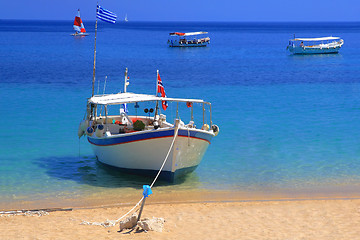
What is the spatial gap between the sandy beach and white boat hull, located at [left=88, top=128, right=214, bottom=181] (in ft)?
6.01

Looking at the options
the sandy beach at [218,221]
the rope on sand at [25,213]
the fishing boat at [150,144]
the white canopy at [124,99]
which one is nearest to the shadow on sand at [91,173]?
the fishing boat at [150,144]

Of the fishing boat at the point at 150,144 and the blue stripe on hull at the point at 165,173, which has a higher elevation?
the fishing boat at the point at 150,144

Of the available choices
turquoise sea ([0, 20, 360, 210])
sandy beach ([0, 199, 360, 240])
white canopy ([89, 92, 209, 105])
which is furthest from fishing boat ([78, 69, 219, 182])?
sandy beach ([0, 199, 360, 240])

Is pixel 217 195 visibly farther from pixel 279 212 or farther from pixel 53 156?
pixel 53 156

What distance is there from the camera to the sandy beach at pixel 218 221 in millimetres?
12883

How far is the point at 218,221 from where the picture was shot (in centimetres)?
1416

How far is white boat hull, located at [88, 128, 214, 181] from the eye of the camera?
16844 millimetres

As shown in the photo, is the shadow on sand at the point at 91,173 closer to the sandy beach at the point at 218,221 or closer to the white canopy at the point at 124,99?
the sandy beach at the point at 218,221

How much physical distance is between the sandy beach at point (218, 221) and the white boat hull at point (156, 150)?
183cm

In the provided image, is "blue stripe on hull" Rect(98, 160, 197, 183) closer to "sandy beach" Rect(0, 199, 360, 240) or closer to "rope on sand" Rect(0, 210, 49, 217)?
"sandy beach" Rect(0, 199, 360, 240)

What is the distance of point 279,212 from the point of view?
15.1 metres

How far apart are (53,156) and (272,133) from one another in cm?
1018

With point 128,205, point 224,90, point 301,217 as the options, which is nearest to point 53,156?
point 128,205

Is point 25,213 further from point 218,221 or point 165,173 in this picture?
point 218,221
